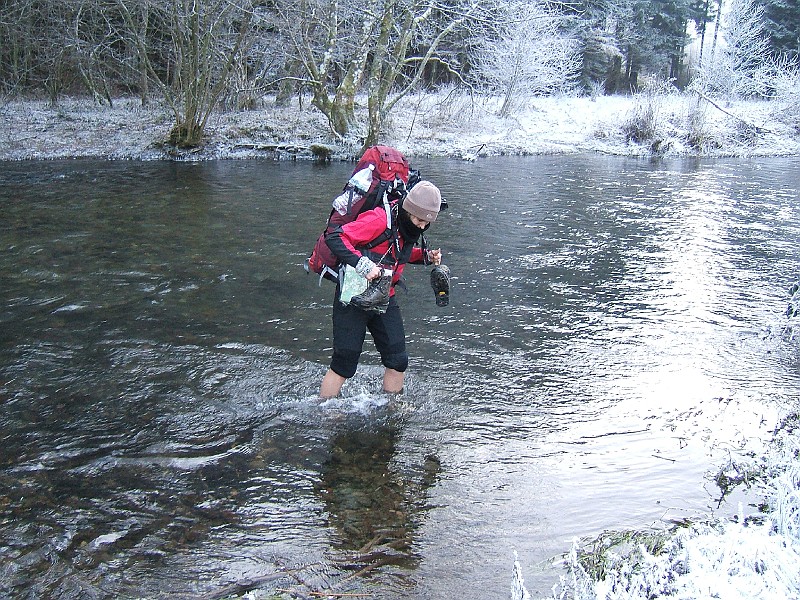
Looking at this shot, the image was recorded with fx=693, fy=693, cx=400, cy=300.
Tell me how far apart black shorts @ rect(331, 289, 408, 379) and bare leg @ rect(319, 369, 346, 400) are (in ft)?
0.32

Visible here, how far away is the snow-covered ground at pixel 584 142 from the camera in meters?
3.51

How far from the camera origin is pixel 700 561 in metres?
3.59

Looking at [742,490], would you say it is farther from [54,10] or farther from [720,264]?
[54,10]

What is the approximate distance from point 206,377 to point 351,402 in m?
1.45

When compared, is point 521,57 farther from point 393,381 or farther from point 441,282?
point 393,381

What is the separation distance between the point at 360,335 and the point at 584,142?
28564mm

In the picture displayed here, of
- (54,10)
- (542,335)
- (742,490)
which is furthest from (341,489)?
(54,10)

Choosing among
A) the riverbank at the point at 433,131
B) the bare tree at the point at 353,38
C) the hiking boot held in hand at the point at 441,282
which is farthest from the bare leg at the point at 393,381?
the bare tree at the point at 353,38

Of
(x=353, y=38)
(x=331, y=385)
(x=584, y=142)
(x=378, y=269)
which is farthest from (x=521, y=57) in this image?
(x=378, y=269)

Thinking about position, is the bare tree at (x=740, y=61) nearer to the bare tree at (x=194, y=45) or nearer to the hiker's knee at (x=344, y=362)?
the bare tree at (x=194, y=45)

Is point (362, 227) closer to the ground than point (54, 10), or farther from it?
closer to the ground

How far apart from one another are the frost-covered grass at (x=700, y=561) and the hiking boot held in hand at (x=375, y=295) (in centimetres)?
217

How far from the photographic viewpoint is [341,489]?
4734 millimetres

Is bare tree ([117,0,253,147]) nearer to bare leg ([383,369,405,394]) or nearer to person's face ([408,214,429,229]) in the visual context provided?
bare leg ([383,369,405,394])
